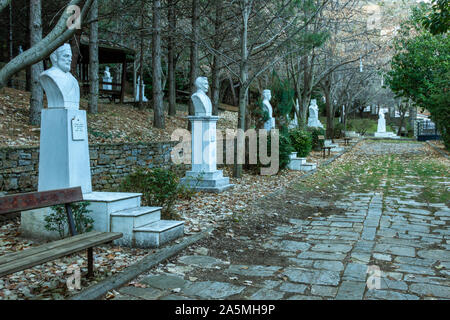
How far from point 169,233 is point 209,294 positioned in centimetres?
168

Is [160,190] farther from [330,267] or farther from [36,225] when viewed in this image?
[330,267]

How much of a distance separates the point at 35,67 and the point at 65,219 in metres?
8.01

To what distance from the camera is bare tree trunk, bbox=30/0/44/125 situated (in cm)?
1102

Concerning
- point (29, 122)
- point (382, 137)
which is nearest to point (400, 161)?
point (29, 122)

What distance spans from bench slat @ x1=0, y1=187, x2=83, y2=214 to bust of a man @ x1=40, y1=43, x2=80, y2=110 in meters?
1.38

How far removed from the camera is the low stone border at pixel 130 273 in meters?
3.63

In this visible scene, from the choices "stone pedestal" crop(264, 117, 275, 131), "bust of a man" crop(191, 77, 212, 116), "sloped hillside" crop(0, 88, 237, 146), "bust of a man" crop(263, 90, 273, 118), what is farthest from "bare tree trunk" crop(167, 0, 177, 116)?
"bust of a man" crop(191, 77, 212, 116)

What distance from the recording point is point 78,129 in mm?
5457

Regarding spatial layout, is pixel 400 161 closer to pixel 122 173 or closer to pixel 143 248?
pixel 122 173

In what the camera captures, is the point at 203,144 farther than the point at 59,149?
Yes

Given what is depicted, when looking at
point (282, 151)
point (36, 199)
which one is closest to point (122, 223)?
point (36, 199)

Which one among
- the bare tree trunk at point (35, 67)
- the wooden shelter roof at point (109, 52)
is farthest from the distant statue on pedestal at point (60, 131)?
the wooden shelter roof at point (109, 52)

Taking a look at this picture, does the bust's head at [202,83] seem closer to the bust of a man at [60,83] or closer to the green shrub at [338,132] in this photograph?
the bust of a man at [60,83]

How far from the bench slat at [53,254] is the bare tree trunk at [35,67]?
834cm
